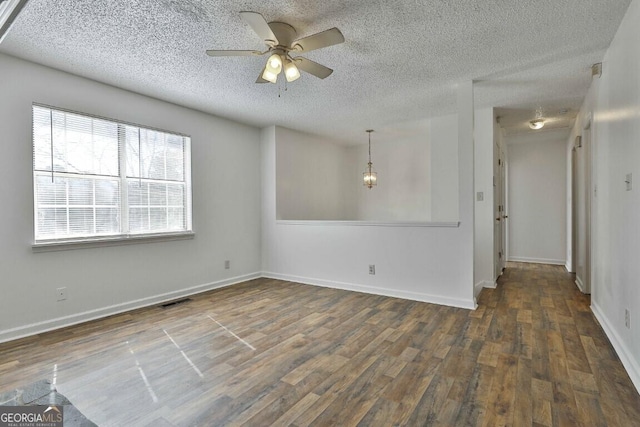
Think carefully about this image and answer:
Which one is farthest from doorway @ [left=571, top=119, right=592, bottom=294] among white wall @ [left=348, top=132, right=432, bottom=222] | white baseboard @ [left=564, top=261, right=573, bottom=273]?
white wall @ [left=348, top=132, right=432, bottom=222]

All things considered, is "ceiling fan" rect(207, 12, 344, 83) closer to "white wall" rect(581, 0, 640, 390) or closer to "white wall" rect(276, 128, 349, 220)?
"white wall" rect(581, 0, 640, 390)

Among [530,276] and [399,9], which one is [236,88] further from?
[530,276]

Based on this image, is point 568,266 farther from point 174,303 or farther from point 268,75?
point 174,303

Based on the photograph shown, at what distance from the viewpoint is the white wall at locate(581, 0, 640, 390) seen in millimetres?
2113

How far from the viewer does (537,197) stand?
6.56 meters

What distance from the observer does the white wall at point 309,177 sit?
17.9 ft

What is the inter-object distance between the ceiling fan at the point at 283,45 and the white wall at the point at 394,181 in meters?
4.02

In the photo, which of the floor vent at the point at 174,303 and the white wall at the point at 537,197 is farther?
the white wall at the point at 537,197

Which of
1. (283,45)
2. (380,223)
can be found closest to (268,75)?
(283,45)

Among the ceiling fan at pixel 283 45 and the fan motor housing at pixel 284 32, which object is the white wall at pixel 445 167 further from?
the fan motor housing at pixel 284 32

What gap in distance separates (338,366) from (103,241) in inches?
111

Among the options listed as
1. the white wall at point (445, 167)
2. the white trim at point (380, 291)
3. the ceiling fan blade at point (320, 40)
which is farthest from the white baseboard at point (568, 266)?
the ceiling fan blade at point (320, 40)

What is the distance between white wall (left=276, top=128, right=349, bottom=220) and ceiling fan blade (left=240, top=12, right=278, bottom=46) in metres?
3.07

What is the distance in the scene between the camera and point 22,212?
2.90 m
